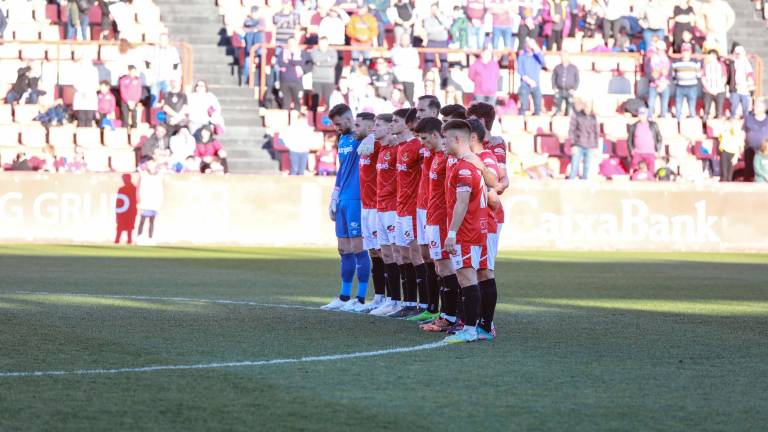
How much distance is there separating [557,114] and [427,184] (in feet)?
66.0

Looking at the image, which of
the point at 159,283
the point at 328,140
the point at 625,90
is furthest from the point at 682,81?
the point at 159,283

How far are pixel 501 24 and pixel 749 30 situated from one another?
9093 mm

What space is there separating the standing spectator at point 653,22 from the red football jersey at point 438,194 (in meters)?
22.5

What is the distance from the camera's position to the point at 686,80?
1266 inches

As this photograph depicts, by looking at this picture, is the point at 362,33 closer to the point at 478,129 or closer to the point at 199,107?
the point at 199,107

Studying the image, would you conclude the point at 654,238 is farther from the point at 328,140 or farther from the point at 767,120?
the point at 328,140

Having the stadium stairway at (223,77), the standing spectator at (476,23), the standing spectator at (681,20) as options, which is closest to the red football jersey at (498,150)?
the stadium stairway at (223,77)

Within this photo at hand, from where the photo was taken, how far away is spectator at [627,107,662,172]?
99.9 ft

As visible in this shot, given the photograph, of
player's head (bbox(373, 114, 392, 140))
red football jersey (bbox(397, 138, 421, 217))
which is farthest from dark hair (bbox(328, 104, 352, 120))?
red football jersey (bbox(397, 138, 421, 217))

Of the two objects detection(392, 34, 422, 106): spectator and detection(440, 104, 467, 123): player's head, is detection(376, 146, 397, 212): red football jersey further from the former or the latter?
detection(392, 34, 422, 106): spectator

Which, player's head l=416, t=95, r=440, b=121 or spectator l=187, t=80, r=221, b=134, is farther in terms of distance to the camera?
spectator l=187, t=80, r=221, b=134

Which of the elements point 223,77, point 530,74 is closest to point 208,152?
point 223,77

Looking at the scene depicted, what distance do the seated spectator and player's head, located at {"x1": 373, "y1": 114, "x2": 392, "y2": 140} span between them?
15.4m

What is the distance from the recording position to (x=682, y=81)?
106 feet
